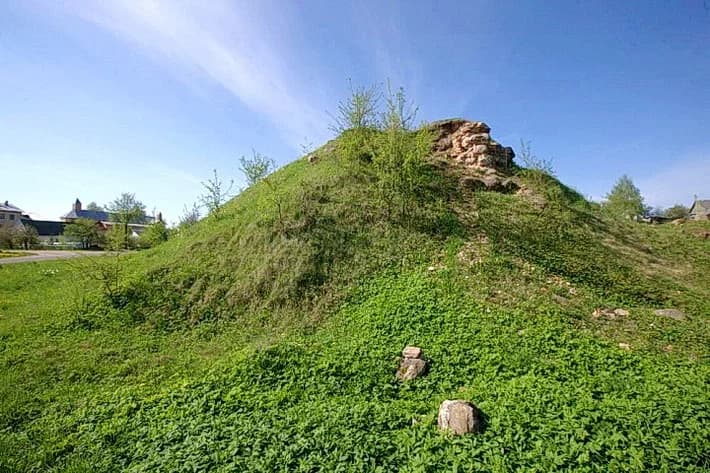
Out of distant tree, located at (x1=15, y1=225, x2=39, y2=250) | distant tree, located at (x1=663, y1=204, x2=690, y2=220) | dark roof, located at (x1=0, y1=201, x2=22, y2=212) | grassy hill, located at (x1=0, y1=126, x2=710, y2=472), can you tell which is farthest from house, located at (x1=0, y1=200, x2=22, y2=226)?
distant tree, located at (x1=663, y1=204, x2=690, y2=220)

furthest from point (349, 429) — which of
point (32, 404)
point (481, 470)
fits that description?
point (32, 404)

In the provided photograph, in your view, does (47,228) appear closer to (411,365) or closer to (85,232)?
(85,232)

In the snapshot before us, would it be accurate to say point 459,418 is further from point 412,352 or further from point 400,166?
point 400,166

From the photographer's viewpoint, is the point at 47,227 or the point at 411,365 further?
the point at 47,227

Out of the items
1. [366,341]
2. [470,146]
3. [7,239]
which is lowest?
[366,341]

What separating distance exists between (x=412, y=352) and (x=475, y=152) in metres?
10.9

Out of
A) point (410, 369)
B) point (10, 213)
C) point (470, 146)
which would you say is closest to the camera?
point (410, 369)

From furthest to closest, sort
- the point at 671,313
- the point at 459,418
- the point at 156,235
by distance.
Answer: the point at 156,235 → the point at 671,313 → the point at 459,418

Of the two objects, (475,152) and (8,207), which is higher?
(8,207)

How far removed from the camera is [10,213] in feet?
157

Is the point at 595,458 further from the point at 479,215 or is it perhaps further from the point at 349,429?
the point at 479,215

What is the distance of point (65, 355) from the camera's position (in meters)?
6.62

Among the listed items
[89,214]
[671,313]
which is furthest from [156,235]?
[89,214]

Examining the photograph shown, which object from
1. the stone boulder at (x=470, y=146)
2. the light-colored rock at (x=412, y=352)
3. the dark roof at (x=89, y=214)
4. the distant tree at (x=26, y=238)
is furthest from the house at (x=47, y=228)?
the light-colored rock at (x=412, y=352)
